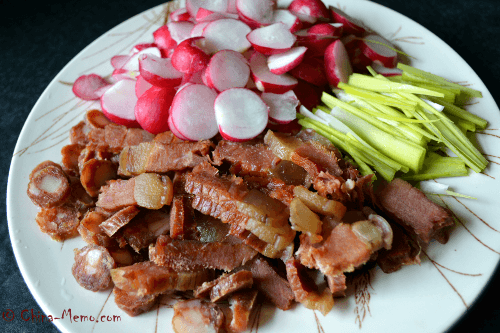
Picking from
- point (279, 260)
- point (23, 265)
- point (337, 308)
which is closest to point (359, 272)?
point (337, 308)

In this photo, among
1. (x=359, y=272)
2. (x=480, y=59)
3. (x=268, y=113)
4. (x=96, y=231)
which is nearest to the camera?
(x=359, y=272)

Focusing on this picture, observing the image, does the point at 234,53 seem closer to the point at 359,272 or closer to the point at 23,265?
the point at 359,272

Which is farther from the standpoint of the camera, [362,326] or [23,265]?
[23,265]

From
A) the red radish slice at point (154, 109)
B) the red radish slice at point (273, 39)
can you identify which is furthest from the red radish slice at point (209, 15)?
the red radish slice at point (154, 109)

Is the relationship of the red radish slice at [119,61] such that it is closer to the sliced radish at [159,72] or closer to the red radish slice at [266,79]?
the sliced radish at [159,72]

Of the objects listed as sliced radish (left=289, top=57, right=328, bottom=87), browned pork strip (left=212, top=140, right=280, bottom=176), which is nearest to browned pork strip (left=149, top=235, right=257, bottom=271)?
browned pork strip (left=212, top=140, right=280, bottom=176)

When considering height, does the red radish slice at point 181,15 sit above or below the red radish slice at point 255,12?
below

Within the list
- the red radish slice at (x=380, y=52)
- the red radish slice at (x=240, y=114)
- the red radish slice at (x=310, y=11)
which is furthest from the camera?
the red radish slice at (x=310, y=11)
